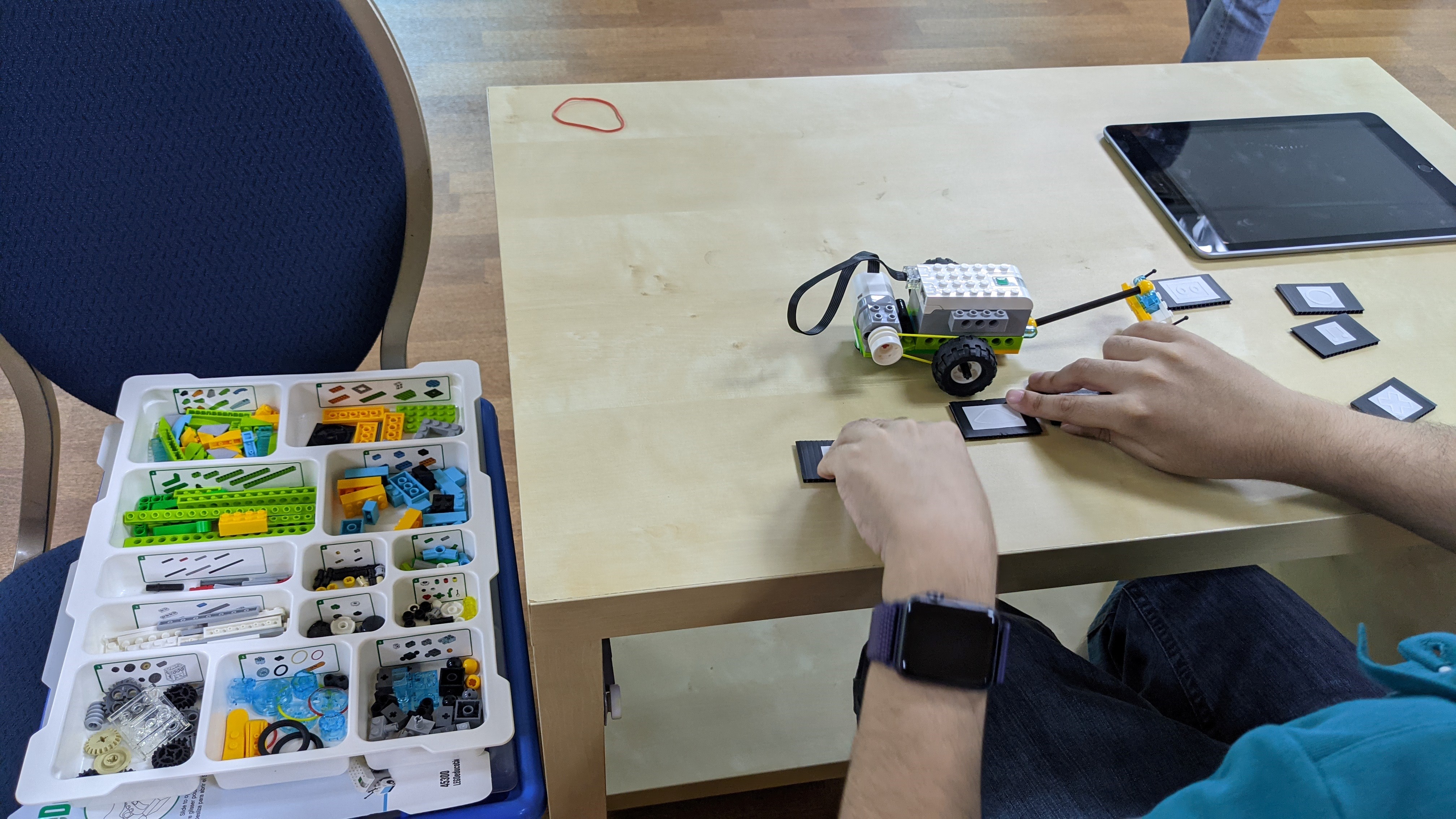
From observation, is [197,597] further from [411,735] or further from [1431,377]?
[1431,377]

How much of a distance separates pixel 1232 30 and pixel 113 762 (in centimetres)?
233

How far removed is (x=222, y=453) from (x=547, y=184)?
0.43 m

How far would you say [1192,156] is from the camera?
1082mm

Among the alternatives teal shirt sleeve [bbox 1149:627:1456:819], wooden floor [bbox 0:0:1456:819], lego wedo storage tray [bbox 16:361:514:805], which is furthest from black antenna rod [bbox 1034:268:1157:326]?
wooden floor [bbox 0:0:1456:819]

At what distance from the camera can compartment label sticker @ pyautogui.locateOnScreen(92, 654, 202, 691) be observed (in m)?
0.78

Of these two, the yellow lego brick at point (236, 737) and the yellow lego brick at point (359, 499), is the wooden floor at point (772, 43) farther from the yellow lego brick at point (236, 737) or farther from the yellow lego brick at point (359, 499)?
the yellow lego brick at point (236, 737)

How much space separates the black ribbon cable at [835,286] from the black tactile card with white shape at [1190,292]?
0.88 feet

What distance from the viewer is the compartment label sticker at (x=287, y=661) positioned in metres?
0.81

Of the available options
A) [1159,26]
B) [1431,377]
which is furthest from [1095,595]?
[1159,26]

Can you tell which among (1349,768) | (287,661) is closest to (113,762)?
(287,661)

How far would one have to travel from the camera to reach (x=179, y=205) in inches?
35.7

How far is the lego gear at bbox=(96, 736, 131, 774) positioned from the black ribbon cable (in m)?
0.65

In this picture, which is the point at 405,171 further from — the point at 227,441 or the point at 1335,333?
the point at 1335,333

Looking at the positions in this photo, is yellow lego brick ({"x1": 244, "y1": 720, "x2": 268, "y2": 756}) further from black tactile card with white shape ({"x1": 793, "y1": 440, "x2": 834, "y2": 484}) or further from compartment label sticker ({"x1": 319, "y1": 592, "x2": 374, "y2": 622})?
black tactile card with white shape ({"x1": 793, "y1": 440, "x2": 834, "y2": 484})
